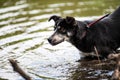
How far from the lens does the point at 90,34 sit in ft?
36.0

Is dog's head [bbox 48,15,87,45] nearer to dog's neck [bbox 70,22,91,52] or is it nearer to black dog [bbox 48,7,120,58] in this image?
black dog [bbox 48,7,120,58]

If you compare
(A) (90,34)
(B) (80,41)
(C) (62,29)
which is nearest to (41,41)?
(B) (80,41)

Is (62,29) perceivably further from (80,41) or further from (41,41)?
(41,41)

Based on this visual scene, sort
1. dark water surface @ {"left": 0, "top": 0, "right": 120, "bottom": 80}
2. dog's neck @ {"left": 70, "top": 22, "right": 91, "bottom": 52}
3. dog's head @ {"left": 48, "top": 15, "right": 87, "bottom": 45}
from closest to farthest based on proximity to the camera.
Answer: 1. dog's head @ {"left": 48, "top": 15, "right": 87, "bottom": 45}
2. dark water surface @ {"left": 0, "top": 0, "right": 120, "bottom": 80}
3. dog's neck @ {"left": 70, "top": 22, "right": 91, "bottom": 52}

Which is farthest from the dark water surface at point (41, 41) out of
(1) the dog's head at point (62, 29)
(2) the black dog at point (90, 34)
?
(1) the dog's head at point (62, 29)

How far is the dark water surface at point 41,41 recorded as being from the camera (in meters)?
10.6

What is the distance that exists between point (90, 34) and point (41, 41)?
9.68 feet

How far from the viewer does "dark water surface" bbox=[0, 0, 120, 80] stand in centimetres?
1059

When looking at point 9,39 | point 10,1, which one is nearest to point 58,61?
point 9,39

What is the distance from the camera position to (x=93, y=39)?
10984 mm

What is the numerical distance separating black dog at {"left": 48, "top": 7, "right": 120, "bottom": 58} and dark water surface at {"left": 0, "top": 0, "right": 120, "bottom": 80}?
0.60 meters

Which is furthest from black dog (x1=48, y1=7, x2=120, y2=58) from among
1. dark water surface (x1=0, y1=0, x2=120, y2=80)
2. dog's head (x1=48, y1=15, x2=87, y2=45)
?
dark water surface (x1=0, y1=0, x2=120, y2=80)

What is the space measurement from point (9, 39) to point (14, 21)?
240cm

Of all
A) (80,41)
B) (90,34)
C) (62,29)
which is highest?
(62,29)
